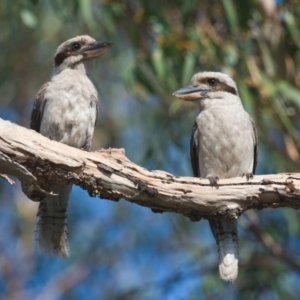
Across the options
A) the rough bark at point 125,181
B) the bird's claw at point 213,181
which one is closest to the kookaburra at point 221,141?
the bird's claw at point 213,181

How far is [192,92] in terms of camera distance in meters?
6.55

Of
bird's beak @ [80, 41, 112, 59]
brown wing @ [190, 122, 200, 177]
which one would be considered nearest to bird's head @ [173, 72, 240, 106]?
brown wing @ [190, 122, 200, 177]

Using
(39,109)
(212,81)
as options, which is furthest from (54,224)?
(212,81)

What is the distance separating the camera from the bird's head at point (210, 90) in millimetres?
6523

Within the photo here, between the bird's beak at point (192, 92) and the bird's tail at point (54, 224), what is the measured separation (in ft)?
3.78

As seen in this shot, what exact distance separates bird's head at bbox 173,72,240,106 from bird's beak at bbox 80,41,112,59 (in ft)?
2.19

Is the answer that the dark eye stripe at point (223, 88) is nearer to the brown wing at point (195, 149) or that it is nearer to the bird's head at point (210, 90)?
the bird's head at point (210, 90)

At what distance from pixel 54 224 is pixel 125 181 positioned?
3.60 feet

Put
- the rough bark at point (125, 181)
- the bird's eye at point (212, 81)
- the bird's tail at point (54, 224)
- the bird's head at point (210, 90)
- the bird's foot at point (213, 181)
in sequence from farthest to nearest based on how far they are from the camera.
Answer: the bird's eye at point (212, 81)
the bird's head at point (210, 90)
the bird's tail at point (54, 224)
the bird's foot at point (213, 181)
the rough bark at point (125, 181)

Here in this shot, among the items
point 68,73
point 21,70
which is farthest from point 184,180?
point 21,70

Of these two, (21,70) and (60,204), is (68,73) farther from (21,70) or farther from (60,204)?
(21,70)

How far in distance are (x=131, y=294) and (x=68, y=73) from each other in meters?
3.32

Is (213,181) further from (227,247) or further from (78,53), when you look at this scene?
(78,53)

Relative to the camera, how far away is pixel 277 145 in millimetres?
8828
